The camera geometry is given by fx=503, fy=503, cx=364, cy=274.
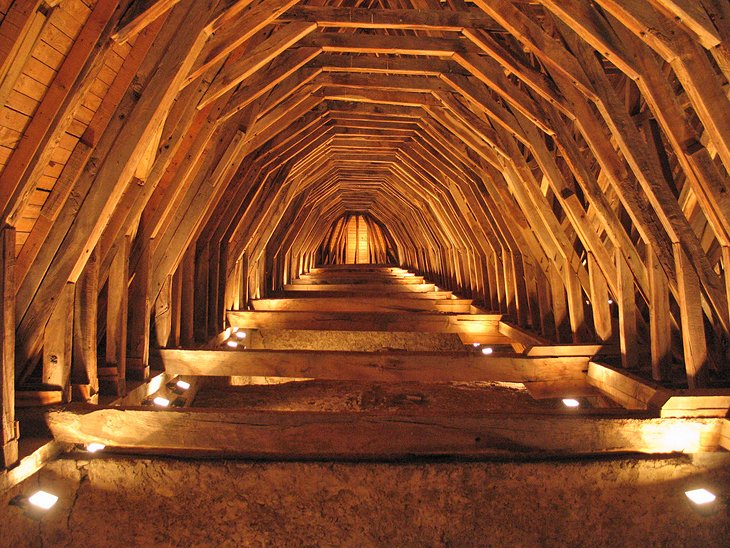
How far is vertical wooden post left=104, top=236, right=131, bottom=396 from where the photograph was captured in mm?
3967

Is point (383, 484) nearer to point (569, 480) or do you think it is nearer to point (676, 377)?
point (569, 480)

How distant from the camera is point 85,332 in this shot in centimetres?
361

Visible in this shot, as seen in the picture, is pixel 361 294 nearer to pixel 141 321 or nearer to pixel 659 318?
pixel 141 321

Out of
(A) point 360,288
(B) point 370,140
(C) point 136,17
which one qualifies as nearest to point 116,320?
(C) point 136,17

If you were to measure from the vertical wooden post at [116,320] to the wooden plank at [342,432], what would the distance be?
0.62 metres

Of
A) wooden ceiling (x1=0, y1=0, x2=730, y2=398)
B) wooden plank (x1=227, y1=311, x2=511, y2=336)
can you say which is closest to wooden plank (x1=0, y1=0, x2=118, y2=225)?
wooden ceiling (x1=0, y1=0, x2=730, y2=398)

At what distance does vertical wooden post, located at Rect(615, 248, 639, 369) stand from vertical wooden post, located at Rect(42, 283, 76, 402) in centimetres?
444

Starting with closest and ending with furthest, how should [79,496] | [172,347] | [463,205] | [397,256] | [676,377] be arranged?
[79,496] → [676,377] → [172,347] → [463,205] → [397,256]

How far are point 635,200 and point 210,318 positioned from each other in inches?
199

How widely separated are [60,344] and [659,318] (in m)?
4.47

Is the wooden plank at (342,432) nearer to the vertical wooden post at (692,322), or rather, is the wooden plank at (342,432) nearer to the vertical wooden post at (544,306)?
the vertical wooden post at (692,322)

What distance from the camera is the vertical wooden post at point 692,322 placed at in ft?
11.8

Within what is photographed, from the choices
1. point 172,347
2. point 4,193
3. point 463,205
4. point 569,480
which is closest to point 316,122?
point 463,205

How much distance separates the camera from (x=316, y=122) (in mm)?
Result: 7086
